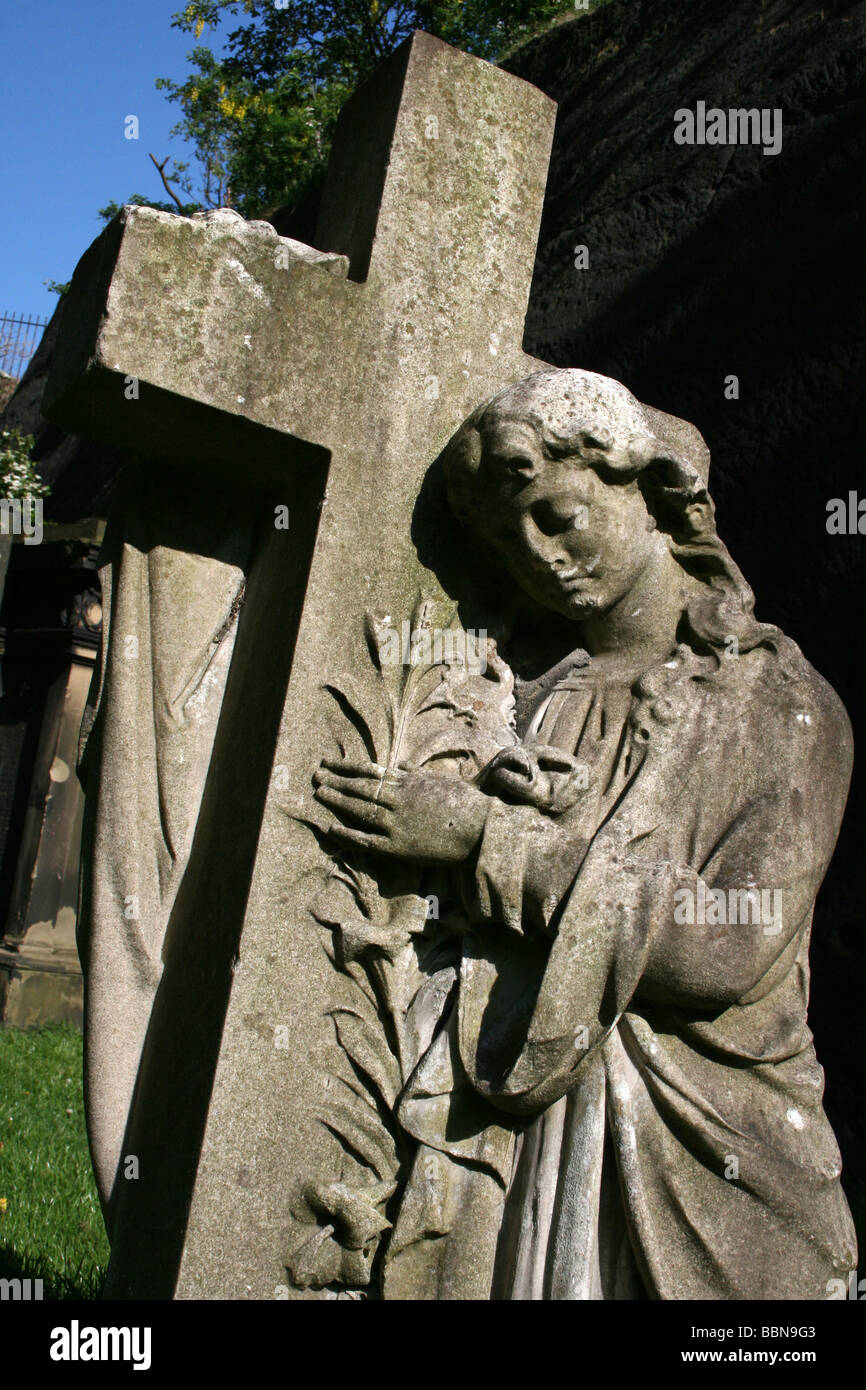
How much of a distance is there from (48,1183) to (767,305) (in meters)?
5.47

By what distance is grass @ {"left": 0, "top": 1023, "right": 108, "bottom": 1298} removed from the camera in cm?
427

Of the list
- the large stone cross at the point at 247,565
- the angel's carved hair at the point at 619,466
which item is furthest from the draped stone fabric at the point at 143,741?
the angel's carved hair at the point at 619,466

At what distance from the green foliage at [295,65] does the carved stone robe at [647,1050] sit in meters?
13.9

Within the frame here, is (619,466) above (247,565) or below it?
above

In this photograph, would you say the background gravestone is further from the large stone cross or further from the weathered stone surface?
the large stone cross

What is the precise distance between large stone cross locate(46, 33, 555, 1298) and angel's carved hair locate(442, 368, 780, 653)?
0.50 ft

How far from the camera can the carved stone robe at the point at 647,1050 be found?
2.03 m

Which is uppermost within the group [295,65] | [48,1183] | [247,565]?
[295,65]

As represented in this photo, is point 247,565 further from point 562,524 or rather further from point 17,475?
point 17,475

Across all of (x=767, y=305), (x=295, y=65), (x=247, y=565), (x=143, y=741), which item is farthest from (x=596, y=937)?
(x=295, y=65)

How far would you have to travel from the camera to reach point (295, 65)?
678 inches

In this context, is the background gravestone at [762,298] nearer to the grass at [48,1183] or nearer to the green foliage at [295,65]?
the grass at [48,1183]

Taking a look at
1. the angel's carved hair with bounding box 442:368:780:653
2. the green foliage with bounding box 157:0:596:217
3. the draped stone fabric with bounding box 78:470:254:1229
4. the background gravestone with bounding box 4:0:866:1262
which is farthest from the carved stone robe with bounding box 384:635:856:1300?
the green foliage with bounding box 157:0:596:217

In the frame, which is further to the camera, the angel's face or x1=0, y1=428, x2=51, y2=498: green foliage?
x1=0, y1=428, x2=51, y2=498: green foliage
